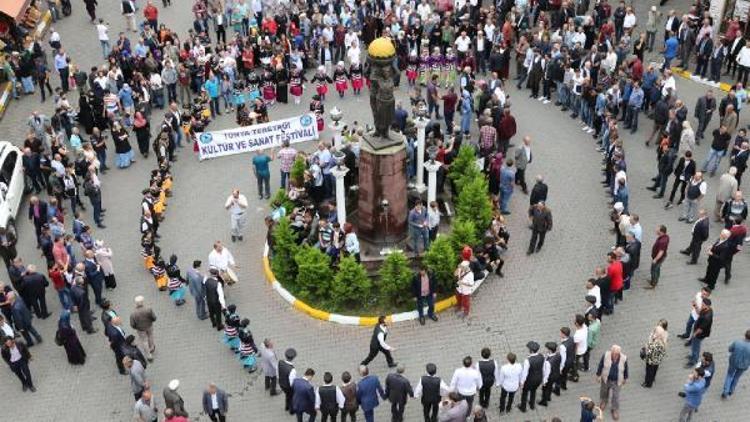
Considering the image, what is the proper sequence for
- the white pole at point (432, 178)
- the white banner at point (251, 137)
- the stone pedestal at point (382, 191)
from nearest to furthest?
1. the stone pedestal at point (382, 191)
2. the white pole at point (432, 178)
3. the white banner at point (251, 137)

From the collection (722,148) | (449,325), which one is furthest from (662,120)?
(449,325)

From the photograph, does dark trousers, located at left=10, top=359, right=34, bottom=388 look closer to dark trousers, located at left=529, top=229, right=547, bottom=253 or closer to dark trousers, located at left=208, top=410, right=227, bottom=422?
dark trousers, located at left=208, top=410, right=227, bottom=422

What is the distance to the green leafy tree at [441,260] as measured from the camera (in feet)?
59.0

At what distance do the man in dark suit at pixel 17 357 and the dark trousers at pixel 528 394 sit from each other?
9308 millimetres

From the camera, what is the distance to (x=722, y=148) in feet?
72.2

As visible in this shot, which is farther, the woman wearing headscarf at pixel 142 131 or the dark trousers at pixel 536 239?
the woman wearing headscarf at pixel 142 131

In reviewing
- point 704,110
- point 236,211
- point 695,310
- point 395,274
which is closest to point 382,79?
point 395,274

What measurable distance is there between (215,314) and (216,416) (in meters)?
2.92

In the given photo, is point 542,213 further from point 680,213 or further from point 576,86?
point 576,86

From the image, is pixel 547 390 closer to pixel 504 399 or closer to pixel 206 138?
pixel 504 399

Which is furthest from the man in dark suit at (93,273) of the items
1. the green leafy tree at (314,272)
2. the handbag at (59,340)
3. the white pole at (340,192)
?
the white pole at (340,192)

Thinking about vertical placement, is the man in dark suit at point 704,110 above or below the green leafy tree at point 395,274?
above

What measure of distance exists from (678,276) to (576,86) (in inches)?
309

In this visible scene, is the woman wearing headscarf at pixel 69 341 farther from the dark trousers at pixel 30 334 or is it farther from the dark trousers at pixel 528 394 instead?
the dark trousers at pixel 528 394
